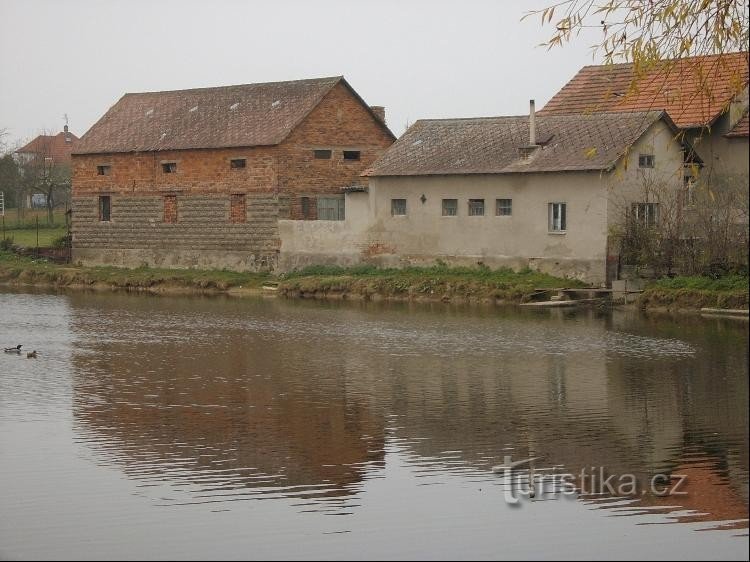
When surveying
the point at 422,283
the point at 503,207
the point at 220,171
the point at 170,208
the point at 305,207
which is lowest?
the point at 422,283

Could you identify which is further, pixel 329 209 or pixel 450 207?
pixel 329 209

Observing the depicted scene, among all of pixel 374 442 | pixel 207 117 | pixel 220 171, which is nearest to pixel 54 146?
Answer: pixel 207 117

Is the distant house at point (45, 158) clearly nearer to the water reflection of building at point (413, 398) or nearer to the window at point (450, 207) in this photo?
the window at point (450, 207)

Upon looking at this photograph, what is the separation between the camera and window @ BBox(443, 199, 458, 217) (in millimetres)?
36031

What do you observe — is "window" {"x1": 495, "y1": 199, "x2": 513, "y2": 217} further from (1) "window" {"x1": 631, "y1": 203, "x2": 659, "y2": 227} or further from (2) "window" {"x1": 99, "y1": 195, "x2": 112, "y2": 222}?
(2) "window" {"x1": 99, "y1": 195, "x2": 112, "y2": 222}

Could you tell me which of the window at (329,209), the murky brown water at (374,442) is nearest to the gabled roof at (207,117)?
the window at (329,209)

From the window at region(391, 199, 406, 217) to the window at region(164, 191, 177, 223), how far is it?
8778 millimetres

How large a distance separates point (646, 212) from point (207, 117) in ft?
55.0

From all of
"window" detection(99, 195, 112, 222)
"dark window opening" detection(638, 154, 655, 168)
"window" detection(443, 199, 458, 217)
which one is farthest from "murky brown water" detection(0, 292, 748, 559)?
"window" detection(99, 195, 112, 222)

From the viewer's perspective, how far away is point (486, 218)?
35.2m

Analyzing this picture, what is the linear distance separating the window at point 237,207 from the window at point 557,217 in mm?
11122

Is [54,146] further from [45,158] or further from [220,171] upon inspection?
[220,171]

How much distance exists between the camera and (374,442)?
48.9 feet

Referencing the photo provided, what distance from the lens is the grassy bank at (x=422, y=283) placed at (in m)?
32.9
